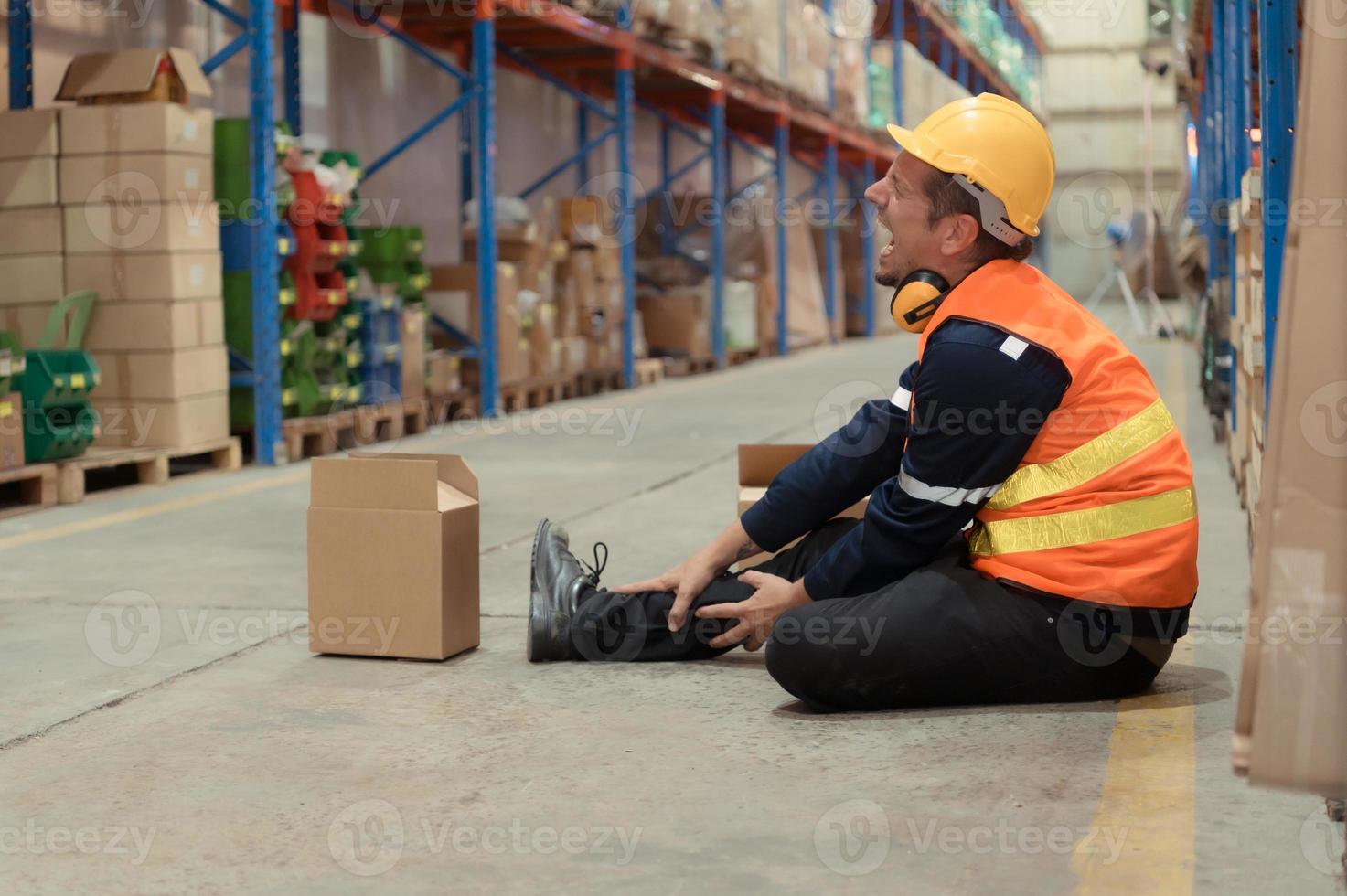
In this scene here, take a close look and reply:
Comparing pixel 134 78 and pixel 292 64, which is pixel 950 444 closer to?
pixel 134 78

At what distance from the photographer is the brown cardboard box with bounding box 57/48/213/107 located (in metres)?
7.09

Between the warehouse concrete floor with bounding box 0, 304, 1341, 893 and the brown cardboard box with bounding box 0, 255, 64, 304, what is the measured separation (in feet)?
9.47

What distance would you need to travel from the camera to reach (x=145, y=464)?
7.14 metres

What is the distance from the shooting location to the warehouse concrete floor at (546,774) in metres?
2.30

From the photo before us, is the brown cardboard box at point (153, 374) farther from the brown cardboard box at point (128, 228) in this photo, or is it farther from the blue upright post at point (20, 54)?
the blue upright post at point (20, 54)

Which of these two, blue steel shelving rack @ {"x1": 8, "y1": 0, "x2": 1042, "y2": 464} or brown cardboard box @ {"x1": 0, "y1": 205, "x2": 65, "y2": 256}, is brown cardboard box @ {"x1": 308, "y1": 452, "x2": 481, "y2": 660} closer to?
brown cardboard box @ {"x1": 0, "y1": 205, "x2": 65, "y2": 256}

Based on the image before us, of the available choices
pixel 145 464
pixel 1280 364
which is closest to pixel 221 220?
pixel 145 464

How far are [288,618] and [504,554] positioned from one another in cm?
109

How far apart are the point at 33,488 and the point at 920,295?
459cm

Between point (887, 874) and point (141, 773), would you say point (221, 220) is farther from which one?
point (887, 874)

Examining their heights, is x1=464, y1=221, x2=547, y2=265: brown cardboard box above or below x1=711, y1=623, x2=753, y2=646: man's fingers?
above

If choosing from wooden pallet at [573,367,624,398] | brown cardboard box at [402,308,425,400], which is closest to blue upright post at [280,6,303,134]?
brown cardboard box at [402,308,425,400]

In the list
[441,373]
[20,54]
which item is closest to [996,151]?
[20,54]

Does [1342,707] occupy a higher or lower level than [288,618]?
higher
